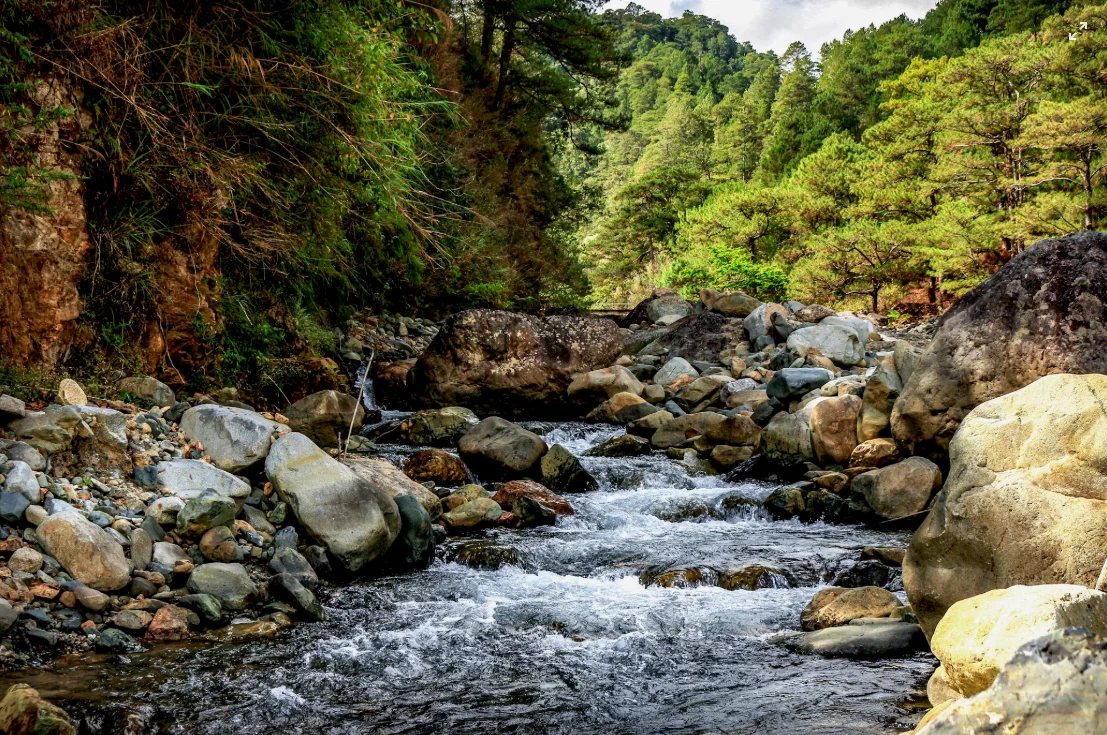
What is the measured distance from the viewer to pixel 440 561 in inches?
230

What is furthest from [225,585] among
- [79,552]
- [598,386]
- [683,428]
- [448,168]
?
[448,168]

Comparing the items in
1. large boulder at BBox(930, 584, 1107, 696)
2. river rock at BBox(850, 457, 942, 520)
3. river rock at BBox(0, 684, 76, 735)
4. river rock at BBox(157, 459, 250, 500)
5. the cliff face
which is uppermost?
the cliff face

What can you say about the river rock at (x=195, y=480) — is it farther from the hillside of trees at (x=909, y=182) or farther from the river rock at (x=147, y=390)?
the hillside of trees at (x=909, y=182)

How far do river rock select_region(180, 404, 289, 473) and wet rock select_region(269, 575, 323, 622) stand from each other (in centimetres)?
116

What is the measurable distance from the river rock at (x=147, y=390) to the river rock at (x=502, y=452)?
3092 mm

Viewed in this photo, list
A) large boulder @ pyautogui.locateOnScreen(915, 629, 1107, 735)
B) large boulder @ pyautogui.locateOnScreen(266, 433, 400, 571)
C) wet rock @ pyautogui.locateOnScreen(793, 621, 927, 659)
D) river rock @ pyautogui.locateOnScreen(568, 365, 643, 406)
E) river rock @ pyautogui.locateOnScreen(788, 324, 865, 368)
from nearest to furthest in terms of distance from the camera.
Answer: large boulder @ pyautogui.locateOnScreen(915, 629, 1107, 735) < wet rock @ pyautogui.locateOnScreen(793, 621, 927, 659) < large boulder @ pyautogui.locateOnScreen(266, 433, 400, 571) < river rock @ pyautogui.locateOnScreen(568, 365, 643, 406) < river rock @ pyautogui.locateOnScreen(788, 324, 865, 368)

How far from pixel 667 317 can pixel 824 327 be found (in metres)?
5.66

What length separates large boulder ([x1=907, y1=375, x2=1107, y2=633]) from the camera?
11.2ft

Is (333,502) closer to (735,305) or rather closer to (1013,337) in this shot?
(1013,337)

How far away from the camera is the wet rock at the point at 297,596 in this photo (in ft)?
14.9

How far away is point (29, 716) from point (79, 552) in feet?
4.61

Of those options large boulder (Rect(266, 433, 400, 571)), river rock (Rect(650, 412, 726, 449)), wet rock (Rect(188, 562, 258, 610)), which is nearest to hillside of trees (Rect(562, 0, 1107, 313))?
river rock (Rect(650, 412, 726, 449))

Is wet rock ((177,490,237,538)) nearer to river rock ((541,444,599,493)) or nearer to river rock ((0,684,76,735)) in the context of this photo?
river rock ((0,684,76,735))

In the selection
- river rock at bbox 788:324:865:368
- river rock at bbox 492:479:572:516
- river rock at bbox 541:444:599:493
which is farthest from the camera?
river rock at bbox 788:324:865:368
